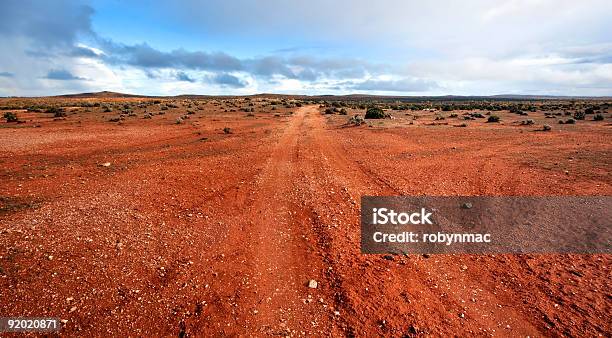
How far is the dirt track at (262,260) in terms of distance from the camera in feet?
15.8

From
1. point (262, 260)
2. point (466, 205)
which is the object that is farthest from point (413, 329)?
point (466, 205)

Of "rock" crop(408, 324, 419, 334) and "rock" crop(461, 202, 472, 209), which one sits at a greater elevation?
"rock" crop(461, 202, 472, 209)

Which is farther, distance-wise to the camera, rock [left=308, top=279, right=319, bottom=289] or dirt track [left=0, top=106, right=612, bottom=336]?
rock [left=308, top=279, right=319, bottom=289]

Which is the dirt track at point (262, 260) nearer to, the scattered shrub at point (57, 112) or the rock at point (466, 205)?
the rock at point (466, 205)

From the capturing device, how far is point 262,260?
20.6 feet

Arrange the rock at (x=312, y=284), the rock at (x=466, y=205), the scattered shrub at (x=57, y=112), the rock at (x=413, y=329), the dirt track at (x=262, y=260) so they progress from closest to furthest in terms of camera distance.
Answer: the rock at (x=413, y=329)
the dirt track at (x=262, y=260)
the rock at (x=312, y=284)
the rock at (x=466, y=205)
the scattered shrub at (x=57, y=112)

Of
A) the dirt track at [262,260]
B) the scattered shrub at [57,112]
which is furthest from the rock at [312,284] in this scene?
the scattered shrub at [57,112]

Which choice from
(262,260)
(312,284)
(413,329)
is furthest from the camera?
(262,260)

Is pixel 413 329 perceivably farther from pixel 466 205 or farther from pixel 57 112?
pixel 57 112

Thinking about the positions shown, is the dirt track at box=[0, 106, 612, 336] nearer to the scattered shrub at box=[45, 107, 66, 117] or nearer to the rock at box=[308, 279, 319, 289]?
the rock at box=[308, 279, 319, 289]

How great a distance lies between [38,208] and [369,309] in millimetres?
8159

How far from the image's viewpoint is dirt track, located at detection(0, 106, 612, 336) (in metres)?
4.83

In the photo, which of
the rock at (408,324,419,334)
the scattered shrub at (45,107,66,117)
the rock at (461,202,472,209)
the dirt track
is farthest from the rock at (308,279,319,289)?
the scattered shrub at (45,107,66,117)

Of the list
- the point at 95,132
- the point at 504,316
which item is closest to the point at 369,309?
the point at 504,316
